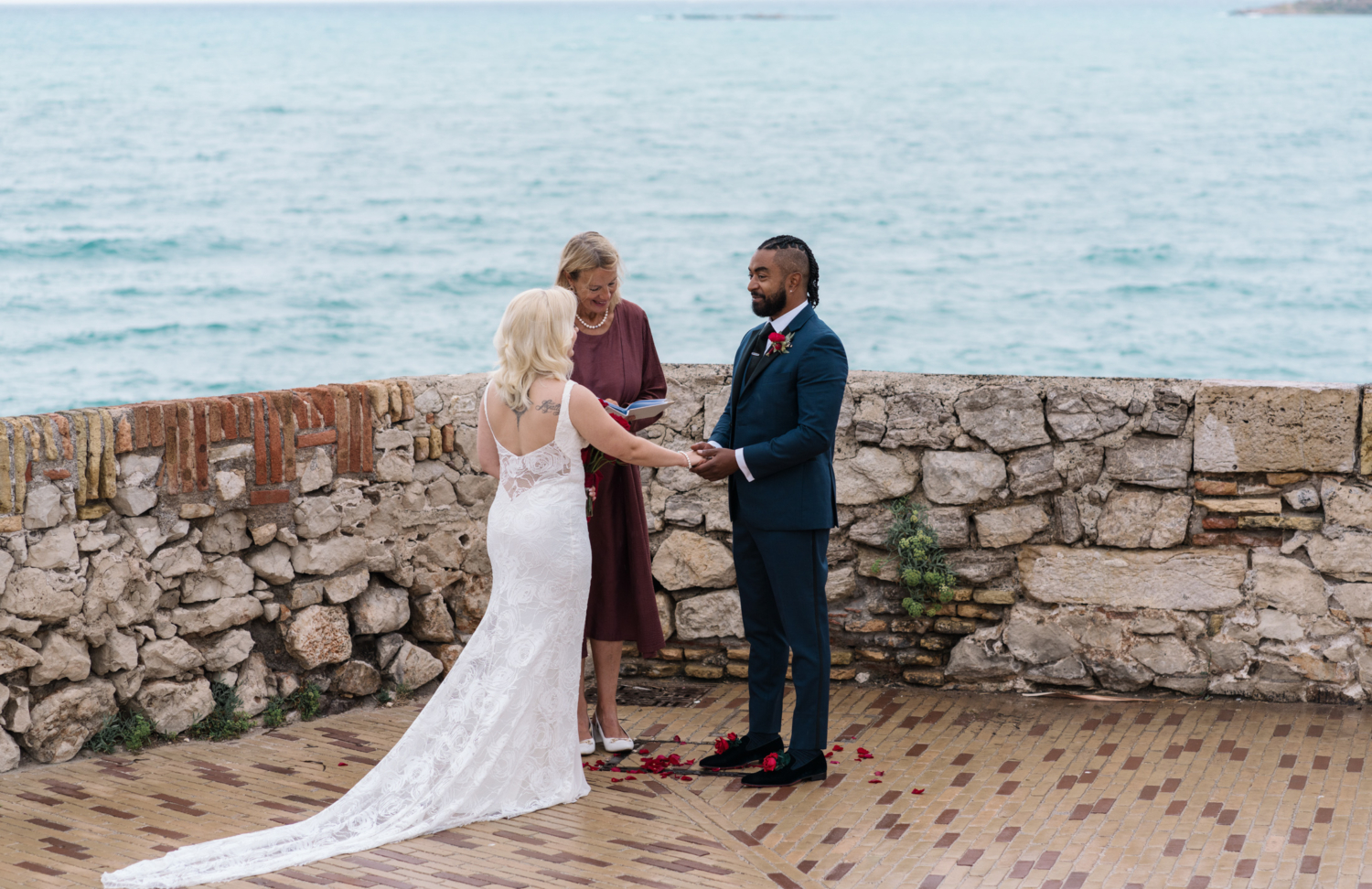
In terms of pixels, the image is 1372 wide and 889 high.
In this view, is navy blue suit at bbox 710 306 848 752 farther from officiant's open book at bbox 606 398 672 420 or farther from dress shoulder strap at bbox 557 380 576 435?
dress shoulder strap at bbox 557 380 576 435

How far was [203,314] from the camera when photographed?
38.7m

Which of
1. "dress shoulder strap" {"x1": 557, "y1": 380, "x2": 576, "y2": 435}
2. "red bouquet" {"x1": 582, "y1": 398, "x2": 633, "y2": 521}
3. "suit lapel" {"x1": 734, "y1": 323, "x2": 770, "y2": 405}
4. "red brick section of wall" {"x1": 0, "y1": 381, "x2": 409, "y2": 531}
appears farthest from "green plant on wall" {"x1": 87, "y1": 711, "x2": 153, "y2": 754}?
"suit lapel" {"x1": 734, "y1": 323, "x2": 770, "y2": 405}

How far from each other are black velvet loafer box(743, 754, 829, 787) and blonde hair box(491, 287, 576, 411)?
154 centimetres

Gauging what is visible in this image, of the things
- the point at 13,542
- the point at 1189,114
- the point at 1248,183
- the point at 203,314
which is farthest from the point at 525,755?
the point at 1189,114

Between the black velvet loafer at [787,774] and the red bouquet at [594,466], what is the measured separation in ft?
3.65

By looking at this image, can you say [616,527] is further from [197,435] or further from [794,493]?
[197,435]

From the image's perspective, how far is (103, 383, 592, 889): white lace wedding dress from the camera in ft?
13.6

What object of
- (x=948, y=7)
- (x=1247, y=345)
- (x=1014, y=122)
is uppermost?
(x=948, y=7)

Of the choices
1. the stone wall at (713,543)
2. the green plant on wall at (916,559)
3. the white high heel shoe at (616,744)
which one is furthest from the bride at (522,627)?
the green plant on wall at (916,559)

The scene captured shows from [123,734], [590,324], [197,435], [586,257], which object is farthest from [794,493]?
[123,734]

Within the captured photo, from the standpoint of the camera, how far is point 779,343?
443 cm

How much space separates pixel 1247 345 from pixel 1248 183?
15471mm

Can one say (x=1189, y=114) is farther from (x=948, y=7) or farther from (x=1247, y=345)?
(x=948, y=7)

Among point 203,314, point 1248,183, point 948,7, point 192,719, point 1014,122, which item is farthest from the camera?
point 948,7
